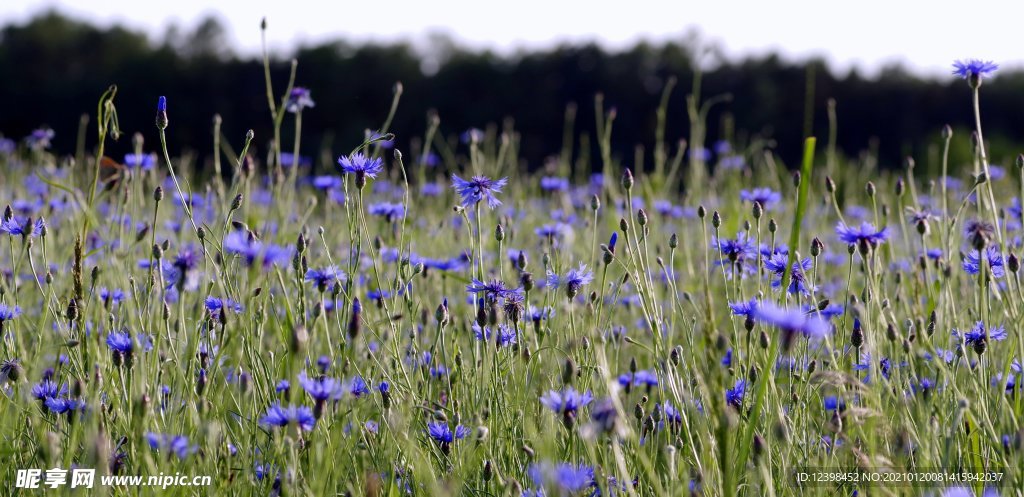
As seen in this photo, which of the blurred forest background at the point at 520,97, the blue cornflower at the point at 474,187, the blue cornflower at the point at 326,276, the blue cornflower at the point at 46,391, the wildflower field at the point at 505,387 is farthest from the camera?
the blurred forest background at the point at 520,97

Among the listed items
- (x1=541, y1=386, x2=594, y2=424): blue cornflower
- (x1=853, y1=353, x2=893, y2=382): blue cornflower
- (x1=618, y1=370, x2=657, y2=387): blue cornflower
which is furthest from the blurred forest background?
(x1=541, y1=386, x2=594, y2=424): blue cornflower

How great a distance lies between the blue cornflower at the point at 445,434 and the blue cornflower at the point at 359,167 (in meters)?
0.56

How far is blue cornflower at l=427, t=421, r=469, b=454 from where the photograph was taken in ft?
5.54

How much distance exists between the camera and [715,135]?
37.7 ft

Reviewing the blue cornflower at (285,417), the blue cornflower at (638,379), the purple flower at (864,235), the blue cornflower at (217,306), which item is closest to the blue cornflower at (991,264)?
the purple flower at (864,235)

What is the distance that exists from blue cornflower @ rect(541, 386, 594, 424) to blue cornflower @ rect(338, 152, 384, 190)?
66 centimetres

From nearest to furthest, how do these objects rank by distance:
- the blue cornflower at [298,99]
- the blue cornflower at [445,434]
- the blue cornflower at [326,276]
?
the blue cornflower at [445,434] → the blue cornflower at [326,276] → the blue cornflower at [298,99]

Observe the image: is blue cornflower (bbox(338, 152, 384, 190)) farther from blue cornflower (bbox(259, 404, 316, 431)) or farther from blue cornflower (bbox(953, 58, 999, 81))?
blue cornflower (bbox(953, 58, 999, 81))

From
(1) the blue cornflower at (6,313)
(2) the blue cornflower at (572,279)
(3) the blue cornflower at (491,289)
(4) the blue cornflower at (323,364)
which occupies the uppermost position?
(2) the blue cornflower at (572,279)

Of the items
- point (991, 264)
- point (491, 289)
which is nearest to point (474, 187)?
point (491, 289)

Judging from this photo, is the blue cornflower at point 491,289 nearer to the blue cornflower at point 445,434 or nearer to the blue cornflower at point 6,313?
the blue cornflower at point 445,434

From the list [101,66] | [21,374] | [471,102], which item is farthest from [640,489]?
[101,66]

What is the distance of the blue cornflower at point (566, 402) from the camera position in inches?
59.1

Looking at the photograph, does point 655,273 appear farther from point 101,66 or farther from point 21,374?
point 101,66
